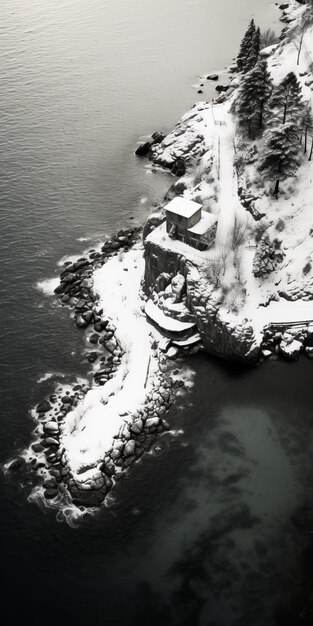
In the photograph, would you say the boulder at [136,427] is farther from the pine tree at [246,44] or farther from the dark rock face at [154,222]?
the pine tree at [246,44]

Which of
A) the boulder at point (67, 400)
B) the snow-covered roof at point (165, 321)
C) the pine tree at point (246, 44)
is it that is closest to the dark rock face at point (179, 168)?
the pine tree at point (246, 44)

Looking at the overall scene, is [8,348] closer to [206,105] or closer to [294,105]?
[294,105]

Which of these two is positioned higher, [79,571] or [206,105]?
[206,105]

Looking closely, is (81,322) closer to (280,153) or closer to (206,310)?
(206,310)

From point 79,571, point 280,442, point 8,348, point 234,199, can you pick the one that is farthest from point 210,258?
point 79,571

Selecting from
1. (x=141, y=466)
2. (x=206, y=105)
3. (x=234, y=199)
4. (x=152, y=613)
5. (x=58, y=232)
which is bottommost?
(x=152, y=613)

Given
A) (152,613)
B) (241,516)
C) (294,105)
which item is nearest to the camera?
(152,613)

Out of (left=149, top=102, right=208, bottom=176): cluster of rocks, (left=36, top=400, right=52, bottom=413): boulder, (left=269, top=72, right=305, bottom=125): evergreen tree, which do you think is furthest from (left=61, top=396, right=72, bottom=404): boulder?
(left=149, top=102, right=208, bottom=176): cluster of rocks

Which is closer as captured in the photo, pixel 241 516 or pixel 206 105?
pixel 241 516
